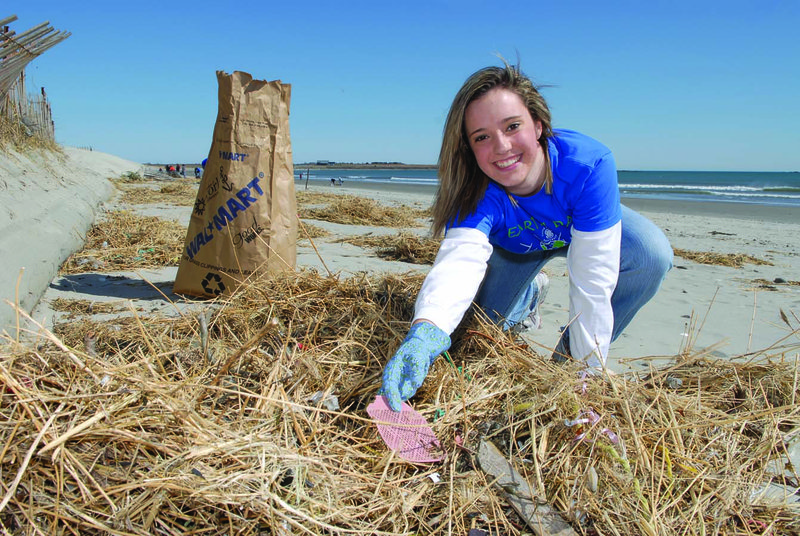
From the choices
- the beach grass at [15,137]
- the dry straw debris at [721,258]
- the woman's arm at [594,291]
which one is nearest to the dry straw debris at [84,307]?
the woman's arm at [594,291]

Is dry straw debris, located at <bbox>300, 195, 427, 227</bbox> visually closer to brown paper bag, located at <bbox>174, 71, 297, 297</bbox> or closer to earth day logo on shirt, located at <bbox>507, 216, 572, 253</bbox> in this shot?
brown paper bag, located at <bbox>174, 71, 297, 297</bbox>

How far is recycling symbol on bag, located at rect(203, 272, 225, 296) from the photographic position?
8.84 feet

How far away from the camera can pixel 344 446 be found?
1365 millimetres

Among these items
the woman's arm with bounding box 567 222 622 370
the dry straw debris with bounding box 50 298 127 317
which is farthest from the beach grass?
the woman's arm with bounding box 567 222 622 370

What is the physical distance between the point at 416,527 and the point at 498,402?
51 centimetres

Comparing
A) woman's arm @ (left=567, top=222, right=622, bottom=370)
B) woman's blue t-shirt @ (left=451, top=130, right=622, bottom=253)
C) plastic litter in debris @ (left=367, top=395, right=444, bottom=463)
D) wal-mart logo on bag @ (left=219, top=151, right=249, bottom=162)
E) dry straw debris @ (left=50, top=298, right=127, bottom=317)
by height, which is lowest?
plastic litter in debris @ (left=367, top=395, right=444, bottom=463)

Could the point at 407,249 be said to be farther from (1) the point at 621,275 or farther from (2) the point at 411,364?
(2) the point at 411,364

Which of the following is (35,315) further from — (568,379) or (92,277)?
(568,379)

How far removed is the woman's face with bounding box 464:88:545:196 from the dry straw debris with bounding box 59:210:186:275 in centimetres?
271

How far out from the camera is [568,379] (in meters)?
1.47

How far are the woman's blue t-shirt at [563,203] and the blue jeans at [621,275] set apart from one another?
0.51 ft

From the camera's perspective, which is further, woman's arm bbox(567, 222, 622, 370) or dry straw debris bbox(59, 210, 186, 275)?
dry straw debris bbox(59, 210, 186, 275)

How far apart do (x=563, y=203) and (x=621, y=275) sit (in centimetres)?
45

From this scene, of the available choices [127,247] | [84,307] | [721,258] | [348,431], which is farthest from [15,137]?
[721,258]
